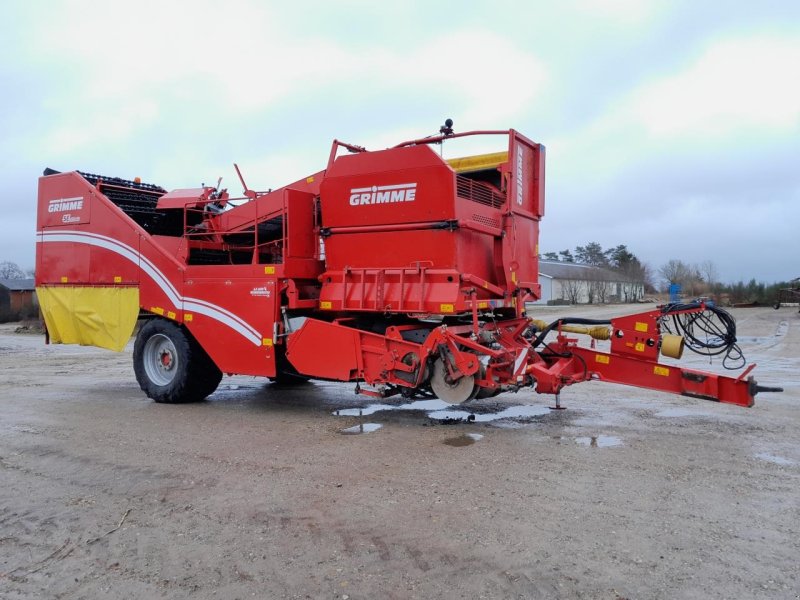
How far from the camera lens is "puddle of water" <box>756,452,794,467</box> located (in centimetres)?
531

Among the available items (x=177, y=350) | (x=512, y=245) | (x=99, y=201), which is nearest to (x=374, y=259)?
(x=512, y=245)

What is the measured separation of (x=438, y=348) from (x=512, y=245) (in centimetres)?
163

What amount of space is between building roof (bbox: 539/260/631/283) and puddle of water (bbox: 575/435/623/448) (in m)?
55.6

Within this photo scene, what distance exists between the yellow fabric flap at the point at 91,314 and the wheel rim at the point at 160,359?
0.34m

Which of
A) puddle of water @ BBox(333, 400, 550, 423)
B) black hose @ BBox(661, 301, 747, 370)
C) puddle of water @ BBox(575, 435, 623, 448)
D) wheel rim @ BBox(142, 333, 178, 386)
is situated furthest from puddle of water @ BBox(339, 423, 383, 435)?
black hose @ BBox(661, 301, 747, 370)

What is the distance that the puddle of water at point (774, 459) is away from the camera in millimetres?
5312

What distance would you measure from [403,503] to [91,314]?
6588mm

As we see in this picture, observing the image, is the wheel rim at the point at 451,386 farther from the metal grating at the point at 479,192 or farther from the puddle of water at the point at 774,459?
the puddle of water at the point at 774,459

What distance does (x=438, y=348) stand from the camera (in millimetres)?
6594

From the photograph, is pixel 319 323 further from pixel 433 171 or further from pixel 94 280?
pixel 94 280

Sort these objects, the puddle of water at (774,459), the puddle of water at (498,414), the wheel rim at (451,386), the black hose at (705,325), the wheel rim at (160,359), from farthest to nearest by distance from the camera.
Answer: the wheel rim at (160,359)
the puddle of water at (498,414)
the wheel rim at (451,386)
the black hose at (705,325)
the puddle of water at (774,459)

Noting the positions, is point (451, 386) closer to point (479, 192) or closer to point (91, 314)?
point (479, 192)

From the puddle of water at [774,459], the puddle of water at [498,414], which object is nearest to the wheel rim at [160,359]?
A: the puddle of water at [498,414]

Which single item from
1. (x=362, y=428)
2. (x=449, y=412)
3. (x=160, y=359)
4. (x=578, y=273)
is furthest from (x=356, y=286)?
(x=578, y=273)
